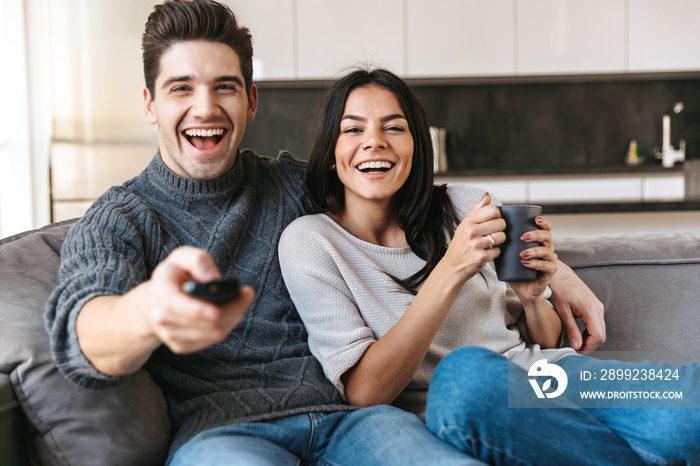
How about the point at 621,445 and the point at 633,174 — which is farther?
the point at 633,174

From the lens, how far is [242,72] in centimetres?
150

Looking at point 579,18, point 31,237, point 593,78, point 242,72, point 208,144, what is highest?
point 579,18

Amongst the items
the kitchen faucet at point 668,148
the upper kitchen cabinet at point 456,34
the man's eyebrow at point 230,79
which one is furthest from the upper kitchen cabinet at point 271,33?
the man's eyebrow at point 230,79

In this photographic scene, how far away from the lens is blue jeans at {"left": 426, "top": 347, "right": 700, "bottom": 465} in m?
1.02

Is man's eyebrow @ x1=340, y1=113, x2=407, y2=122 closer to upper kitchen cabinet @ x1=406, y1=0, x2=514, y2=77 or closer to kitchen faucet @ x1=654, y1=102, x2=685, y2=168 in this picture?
upper kitchen cabinet @ x1=406, y1=0, x2=514, y2=77

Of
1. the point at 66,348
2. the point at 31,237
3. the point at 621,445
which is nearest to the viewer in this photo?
the point at 66,348

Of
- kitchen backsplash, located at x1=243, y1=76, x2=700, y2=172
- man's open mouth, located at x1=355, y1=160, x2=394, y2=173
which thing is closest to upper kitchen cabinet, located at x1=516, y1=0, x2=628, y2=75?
kitchen backsplash, located at x1=243, y1=76, x2=700, y2=172

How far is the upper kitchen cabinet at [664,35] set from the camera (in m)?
4.32

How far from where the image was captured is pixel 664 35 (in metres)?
4.34

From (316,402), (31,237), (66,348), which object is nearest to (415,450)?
(316,402)

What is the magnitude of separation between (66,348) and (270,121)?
3.90 m

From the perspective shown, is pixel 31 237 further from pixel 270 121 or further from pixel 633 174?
pixel 633 174

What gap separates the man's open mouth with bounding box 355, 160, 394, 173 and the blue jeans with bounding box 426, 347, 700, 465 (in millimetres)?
516

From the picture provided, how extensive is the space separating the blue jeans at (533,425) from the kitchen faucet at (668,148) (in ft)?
12.7
